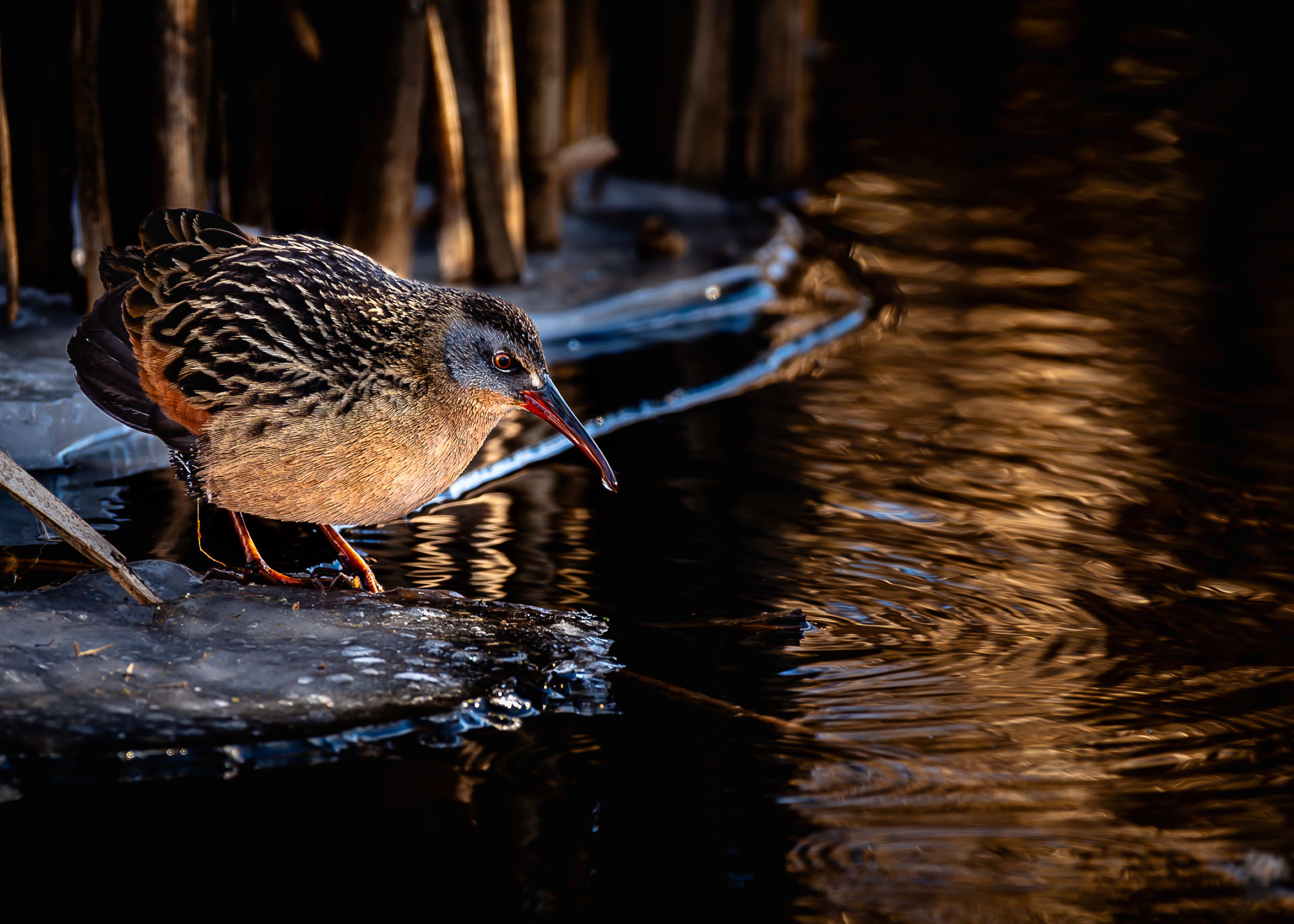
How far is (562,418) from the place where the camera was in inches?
166

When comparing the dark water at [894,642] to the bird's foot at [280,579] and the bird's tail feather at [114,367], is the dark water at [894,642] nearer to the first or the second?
the bird's foot at [280,579]

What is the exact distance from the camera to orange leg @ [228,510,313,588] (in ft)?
14.1

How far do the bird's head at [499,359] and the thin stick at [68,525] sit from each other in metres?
1.00

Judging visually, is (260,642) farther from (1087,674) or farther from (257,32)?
(257,32)

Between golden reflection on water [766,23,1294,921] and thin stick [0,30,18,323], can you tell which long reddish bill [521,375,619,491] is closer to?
golden reflection on water [766,23,1294,921]

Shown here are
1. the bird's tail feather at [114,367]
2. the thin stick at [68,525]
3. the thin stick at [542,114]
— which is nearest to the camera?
the thin stick at [68,525]

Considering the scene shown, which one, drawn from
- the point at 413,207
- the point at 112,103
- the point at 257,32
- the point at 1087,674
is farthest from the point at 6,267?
the point at 1087,674

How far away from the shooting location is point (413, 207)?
7.07 metres

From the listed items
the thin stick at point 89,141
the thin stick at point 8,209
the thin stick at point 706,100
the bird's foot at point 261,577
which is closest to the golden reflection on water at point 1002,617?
the bird's foot at point 261,577

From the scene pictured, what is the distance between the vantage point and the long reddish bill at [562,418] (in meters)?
4.19

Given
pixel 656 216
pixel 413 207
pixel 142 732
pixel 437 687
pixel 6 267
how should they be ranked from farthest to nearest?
pixel 656 216 → pixel 413 207 → pixel 6 267 → pixel 437 687 → pixel 142 732

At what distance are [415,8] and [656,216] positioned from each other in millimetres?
2173

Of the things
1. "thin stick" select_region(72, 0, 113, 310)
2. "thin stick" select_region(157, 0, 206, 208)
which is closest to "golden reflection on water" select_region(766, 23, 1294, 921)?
"thin stick" select_region(157, 0, 206, 208)

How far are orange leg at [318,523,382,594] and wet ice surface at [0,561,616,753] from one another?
0.36 feet
